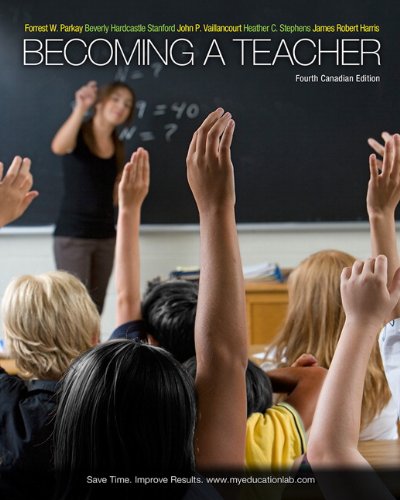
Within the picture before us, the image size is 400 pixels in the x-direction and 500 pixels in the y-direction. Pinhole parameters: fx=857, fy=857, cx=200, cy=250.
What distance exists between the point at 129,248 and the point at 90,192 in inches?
61.6

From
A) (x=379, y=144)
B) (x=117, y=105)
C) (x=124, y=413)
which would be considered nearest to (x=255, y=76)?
(x=379, y=144)

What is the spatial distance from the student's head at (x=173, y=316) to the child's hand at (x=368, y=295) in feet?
2.03

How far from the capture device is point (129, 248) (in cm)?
181

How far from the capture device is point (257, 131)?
165 centimetres

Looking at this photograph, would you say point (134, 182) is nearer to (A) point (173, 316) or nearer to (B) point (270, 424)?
(A) point (173, 316)

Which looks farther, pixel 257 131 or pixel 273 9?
pixel 257 131

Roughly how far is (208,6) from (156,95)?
1170 millimetres

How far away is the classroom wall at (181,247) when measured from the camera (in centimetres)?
358

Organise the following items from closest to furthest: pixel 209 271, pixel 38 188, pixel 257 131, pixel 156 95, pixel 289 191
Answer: pixel 209 271 < pixel 257 131 < pixel 156 95 < pixel 289 191 < pixel 38 188

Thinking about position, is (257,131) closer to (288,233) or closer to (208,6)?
(208,6)

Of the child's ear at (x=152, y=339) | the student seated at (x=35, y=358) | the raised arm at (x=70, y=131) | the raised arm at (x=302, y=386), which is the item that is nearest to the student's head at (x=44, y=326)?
the student seated at (x=35, y=358)

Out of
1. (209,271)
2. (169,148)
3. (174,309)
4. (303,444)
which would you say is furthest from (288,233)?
(209,271)

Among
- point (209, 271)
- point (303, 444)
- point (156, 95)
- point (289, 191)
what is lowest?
point (303, 444)

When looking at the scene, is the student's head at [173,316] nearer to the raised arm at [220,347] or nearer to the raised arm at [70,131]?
the raised arm at [220,347]
